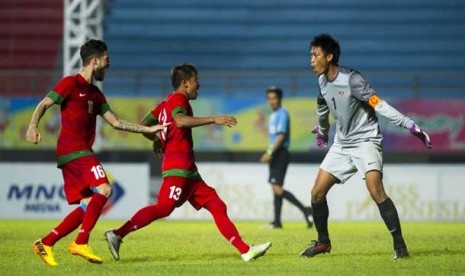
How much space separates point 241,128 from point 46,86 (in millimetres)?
4301

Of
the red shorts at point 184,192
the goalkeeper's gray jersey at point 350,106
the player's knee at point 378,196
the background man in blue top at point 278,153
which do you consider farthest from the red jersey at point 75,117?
the background man in blue top at point 278,153

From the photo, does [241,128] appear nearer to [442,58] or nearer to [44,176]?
[44,176]

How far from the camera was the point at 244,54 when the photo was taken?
1061 inches

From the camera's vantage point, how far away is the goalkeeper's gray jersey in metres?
10.2

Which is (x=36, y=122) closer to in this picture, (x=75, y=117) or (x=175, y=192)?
(x=75, y=117)

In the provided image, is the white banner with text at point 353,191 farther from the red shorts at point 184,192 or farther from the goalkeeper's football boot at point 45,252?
the goalkeeper's football boot at point 45,252

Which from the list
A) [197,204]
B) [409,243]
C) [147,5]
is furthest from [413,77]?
[197,204]

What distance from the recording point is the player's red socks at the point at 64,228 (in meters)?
9.78

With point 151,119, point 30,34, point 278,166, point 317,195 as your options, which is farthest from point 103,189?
point 30,34

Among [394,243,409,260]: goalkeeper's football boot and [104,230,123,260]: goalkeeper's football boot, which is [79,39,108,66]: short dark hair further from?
[394,243,409,260]: goalkeeper's football boot

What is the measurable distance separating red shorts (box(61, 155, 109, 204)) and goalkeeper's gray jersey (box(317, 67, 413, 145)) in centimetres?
229

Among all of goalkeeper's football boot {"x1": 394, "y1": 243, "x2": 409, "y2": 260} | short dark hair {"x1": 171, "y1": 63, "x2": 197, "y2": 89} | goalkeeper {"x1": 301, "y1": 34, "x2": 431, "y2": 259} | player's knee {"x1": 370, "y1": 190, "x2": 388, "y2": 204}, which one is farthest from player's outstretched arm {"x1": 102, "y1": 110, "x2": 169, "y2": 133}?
goalkeeper's football boot {"x1": 394, "y1": 243, "x2": 409, "y2": 260}

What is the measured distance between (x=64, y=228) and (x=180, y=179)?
1.13 m

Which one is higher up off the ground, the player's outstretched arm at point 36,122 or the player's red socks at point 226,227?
the player's outstretched arm at point 36,122
